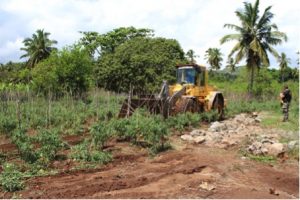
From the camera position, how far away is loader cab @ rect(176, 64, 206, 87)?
51.3 feet

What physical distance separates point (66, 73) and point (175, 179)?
1934cm

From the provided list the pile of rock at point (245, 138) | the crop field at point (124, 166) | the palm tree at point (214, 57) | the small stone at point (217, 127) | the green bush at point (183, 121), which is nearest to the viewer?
the crop field at point (124, 166)

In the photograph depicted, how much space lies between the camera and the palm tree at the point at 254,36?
28.5 m

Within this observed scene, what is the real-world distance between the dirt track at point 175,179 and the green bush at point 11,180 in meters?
0.15

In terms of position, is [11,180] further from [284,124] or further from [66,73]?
[66,73]

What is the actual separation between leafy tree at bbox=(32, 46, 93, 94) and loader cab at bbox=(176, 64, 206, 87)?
10.7 m

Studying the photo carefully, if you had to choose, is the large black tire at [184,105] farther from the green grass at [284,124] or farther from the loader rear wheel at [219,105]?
the green grass at [284,124]

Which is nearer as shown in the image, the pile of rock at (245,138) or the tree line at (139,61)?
the pile of rock at (245,138)

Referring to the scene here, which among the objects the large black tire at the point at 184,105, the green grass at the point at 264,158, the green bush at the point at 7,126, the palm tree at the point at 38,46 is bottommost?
the green grass at the point at 264,158

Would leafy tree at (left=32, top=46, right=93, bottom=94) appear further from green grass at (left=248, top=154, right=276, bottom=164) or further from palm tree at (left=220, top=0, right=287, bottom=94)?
green grass at (left=248, top=154, right=276, bottom=164)

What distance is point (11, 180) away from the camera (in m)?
6.59

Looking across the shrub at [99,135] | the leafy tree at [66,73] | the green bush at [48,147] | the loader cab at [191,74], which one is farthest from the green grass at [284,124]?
the leafy tree at [66,73]

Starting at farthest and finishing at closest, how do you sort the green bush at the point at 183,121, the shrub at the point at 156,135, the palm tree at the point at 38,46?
the palm tree at the point at 38,46 < the green bush at the point at 183,121 < the shrub at the point at 156,135

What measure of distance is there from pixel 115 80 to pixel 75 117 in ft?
52.7
